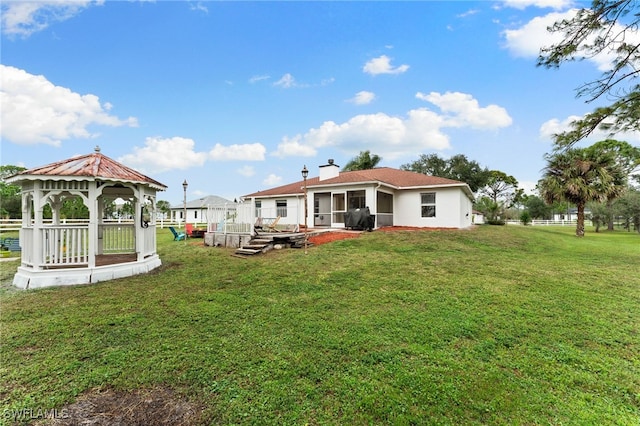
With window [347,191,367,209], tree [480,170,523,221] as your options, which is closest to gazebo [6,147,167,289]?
window [347,191,367,209]

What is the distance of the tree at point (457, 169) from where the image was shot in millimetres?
35688

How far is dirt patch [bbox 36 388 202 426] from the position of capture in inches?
90.7

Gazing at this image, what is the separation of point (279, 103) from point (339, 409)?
16425 mm

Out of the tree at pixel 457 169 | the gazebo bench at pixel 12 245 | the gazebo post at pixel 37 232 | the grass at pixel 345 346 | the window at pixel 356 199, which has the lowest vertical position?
the grass at pixel 345 346

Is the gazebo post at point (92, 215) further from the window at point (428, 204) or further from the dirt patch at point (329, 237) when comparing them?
the window at point (428, 204)

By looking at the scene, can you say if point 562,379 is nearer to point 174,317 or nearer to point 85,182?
point 174,317

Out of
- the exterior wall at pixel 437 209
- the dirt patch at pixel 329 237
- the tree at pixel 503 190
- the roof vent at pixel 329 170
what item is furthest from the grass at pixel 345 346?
the tree at pixel 503 190

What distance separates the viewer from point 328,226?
667 inches

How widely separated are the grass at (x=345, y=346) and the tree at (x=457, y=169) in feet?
103

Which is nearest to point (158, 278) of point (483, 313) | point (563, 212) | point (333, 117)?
point (483, 313)

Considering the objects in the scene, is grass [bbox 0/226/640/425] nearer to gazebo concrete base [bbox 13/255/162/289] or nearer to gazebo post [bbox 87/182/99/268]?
gazebo concrete base [bbox 13/255/162/289]

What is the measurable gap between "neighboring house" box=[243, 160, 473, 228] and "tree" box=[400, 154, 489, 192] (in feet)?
68.5

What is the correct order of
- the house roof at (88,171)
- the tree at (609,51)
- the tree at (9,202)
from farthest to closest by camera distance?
the tree at (9,202), the house roof at (88,171), the tree at (609,51)

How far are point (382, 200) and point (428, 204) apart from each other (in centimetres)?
267
